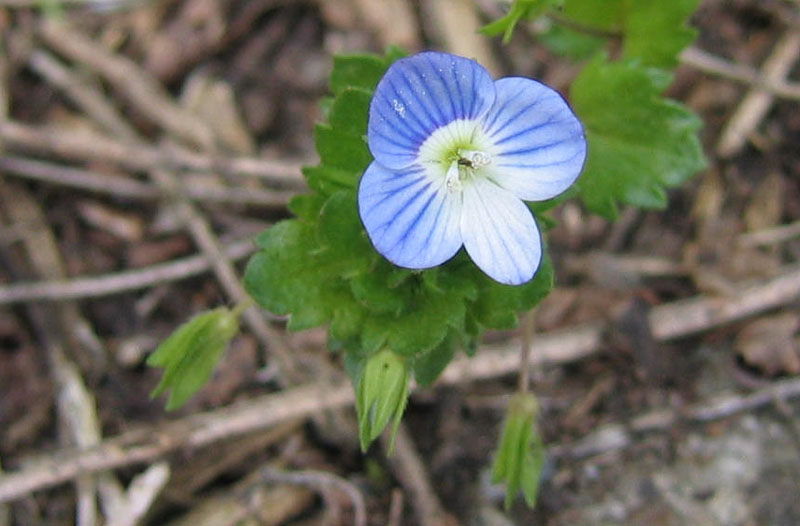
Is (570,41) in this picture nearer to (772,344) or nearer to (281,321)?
(772,344)

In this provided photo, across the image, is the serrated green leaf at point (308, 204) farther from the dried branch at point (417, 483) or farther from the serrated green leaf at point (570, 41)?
the serrated green leaf at point (570, 41)

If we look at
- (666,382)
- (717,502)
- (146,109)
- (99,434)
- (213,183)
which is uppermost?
(146,109)

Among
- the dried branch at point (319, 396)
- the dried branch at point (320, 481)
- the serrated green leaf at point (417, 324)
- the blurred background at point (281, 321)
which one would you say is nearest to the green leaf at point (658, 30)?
the blurred background at point (281, 321)

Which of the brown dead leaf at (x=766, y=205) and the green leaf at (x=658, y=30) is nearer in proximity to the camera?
the green leaf at (x=658, y=30)

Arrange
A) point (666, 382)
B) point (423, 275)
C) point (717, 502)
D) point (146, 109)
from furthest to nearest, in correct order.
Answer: point (146, 109)
point (666, 382)
point (717, 502)
point (423, 275)

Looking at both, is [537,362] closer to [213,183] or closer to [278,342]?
[278,342]

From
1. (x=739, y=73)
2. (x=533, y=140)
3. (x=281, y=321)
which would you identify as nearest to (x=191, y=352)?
(x=281, y=321)

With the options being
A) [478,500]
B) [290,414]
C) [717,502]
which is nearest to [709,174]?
[717,502]

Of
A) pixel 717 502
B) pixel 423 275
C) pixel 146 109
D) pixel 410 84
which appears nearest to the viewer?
pixel 410 84
